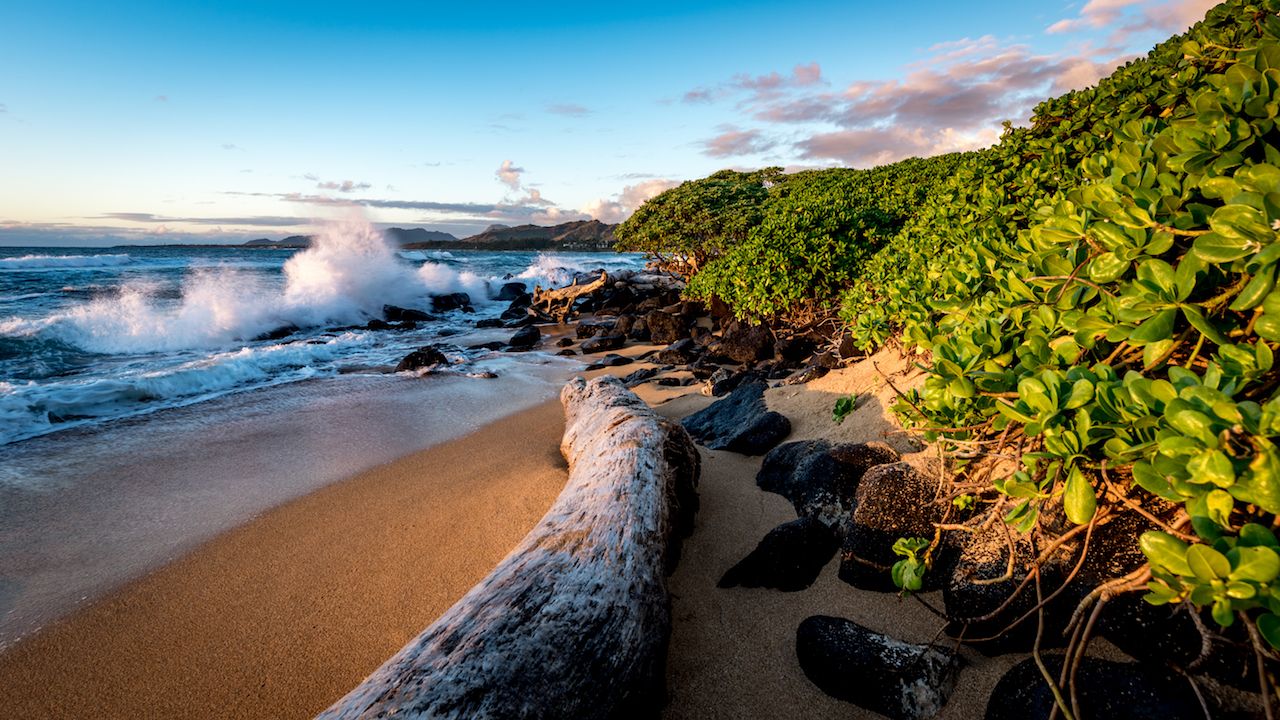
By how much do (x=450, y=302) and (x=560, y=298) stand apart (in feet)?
22.4

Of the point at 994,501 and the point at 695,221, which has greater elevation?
the point at 695,221

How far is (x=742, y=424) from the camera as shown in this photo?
495cm

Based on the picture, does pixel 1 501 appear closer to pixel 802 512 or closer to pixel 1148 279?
pixel 802 512

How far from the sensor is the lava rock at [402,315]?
712 inches

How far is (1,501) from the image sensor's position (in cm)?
460

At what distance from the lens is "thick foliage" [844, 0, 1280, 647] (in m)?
0.98

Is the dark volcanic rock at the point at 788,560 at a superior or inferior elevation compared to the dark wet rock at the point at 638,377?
superior

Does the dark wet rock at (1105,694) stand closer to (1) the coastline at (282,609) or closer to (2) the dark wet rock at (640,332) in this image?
(1) the coastline at (282,609)

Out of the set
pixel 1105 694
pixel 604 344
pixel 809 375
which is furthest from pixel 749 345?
pixel 1105 694

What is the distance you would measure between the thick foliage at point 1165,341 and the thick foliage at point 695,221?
11.5 m

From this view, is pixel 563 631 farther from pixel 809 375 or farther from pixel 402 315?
pixel 402 315

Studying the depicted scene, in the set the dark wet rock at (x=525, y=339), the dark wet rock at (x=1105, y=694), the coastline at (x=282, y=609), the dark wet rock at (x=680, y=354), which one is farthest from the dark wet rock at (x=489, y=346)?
the dark wet rock at (x=1105, y=694)

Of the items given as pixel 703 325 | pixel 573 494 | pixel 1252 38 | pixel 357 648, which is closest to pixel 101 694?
pixel 357 648

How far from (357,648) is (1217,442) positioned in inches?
137
